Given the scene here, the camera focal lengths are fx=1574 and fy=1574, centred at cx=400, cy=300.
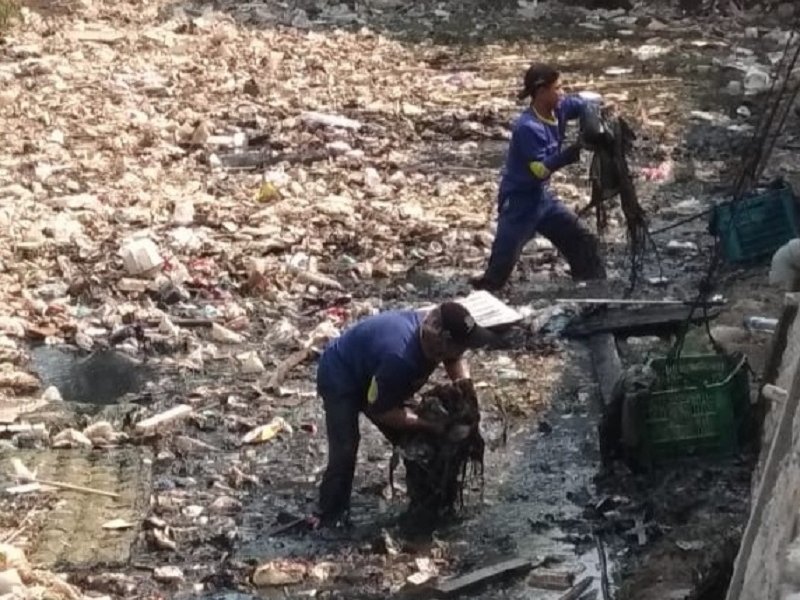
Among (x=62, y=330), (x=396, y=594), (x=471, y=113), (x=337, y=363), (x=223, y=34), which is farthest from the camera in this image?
(x=223, y=34)

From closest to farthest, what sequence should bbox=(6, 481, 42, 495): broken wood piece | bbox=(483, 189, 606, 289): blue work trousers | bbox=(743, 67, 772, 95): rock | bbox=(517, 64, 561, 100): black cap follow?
bbox=(6, 481, 42, 495): broken wood piece < bbox=(517, 64, 561, 100): black cap < bbox=(483, 189, 606, 289): blue work trousers < bbox=(743, 67, 772, 95): rock

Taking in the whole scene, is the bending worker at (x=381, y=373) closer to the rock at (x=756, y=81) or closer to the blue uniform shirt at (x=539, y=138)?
the blue uniform shirt at (x=539, y=138)

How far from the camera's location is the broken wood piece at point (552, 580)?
661 cm

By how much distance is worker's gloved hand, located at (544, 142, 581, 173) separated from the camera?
29.6ft

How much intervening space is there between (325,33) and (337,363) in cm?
1244

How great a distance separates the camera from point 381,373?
679 centimetres

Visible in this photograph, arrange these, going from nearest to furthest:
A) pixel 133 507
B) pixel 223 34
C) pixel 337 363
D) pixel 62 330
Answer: pixel 337 363
pixel 133 507
pixel 62 330
pixel 223 34

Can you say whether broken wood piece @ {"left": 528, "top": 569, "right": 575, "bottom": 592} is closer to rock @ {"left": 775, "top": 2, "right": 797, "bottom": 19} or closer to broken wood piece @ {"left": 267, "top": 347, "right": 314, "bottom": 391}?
broken wood piece @ {"left": 267, "top": 347, "right": 314, "bottom": 391}

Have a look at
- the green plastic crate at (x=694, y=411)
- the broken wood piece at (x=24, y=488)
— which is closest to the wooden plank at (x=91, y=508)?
the broken wood piece at (x=24, y=488)

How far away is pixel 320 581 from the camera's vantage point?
677cm

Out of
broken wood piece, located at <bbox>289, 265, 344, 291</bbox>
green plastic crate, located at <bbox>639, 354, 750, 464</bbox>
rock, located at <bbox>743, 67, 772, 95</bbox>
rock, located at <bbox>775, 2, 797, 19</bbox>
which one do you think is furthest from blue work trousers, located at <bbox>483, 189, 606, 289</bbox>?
rock, located at <bbox>775, 2, 797, 19</bbox>

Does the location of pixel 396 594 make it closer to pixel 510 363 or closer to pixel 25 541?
pixel 25 541

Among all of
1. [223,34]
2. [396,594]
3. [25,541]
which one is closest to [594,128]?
[396,594]

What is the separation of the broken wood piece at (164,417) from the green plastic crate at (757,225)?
127 inches
